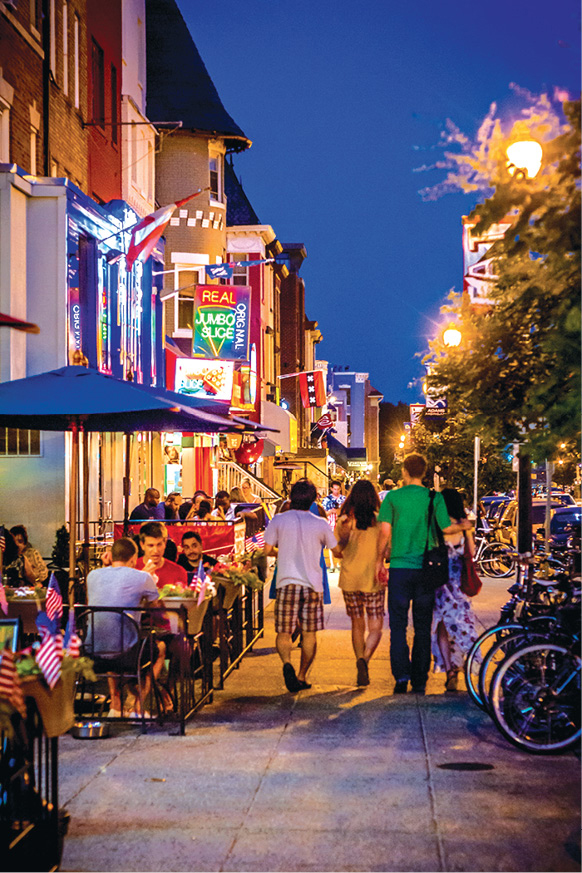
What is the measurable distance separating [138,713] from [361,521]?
2.87 m

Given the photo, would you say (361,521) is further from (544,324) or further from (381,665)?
(544,324)

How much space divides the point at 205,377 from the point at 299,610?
16.2 metres

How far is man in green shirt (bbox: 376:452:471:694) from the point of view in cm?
960

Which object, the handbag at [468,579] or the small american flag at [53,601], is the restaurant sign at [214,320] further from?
the small american flag at [53,601]

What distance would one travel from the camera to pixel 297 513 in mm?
9766

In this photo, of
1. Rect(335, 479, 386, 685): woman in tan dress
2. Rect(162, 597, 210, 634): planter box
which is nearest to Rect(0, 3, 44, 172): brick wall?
Rect(335, 479, 386, 685): woman in tan dress

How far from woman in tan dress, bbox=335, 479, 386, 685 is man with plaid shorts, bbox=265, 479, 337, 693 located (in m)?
0.41

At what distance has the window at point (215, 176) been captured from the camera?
3388 centimetres

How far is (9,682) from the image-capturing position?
496cm

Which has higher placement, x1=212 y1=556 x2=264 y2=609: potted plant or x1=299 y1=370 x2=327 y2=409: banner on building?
x1=299 y1=370 x2=327 y2=409: banner on building

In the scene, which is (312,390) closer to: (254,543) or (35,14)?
(35,14)

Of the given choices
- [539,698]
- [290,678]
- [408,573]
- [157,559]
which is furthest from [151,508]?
[539,698]

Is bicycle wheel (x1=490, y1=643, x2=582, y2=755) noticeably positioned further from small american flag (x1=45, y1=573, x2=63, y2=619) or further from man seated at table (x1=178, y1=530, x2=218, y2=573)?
man seated at table (x1=178, y1=530, x2=218, y2=573)

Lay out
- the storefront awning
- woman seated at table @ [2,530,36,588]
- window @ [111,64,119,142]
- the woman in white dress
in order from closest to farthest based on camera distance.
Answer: the woman in white dress → woman seated at table @ [2,530,36,588] → window @ [111,64,119,142] → the storefront awning
